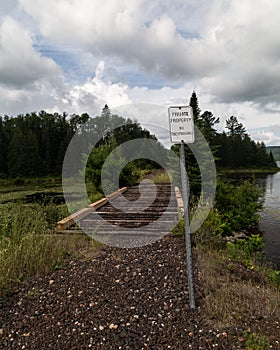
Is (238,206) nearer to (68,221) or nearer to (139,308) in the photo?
(68,221)

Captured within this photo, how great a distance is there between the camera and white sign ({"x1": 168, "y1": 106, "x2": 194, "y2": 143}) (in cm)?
290

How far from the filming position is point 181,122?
115 inches

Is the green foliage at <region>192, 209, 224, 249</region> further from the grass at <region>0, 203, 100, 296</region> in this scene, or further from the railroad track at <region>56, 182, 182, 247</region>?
the grass at <region>0, 203, 100, 296</region>

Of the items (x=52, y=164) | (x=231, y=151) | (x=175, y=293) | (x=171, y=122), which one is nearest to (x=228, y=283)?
(x=175, y=293)

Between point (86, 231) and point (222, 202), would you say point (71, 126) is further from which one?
point (86, 231)

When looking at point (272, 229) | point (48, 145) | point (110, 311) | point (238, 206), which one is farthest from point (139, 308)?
point (48, 145)

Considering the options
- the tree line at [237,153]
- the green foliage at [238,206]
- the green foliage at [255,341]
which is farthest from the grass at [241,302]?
the tree line at [237,153]

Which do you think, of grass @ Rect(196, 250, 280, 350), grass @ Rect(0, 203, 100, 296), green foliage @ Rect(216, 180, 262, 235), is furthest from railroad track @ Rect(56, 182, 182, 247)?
green foliage @ Rect(216, 180, 262, 235)

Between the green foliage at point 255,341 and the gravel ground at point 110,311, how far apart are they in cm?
9

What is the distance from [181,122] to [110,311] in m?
1.96

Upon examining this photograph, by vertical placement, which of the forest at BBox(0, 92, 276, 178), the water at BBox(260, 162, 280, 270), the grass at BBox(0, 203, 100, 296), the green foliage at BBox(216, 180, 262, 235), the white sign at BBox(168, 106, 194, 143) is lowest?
the water at BBox(260, 162, 280, 270)

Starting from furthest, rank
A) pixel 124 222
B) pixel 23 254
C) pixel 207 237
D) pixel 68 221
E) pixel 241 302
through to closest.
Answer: pixel 124 222 → pixel 68 221 → pixel 207 237 → pixel 23 254 → pixel 241 302

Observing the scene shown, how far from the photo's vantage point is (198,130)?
43.1 feet

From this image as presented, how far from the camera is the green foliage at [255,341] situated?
237 cm
